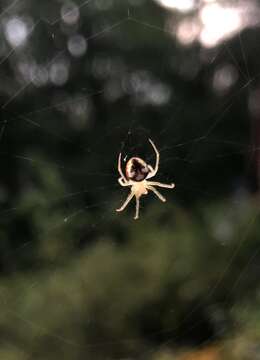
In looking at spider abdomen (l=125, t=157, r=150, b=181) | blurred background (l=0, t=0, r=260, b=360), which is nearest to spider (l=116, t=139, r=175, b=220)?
spider abdomen (l=125, t=157, r=150, b=181)

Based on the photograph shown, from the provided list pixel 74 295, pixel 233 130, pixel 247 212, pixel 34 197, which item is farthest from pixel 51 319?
pixel 233 130

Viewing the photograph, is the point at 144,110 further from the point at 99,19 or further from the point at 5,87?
the point at 5,87

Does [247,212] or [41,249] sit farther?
[247,212]

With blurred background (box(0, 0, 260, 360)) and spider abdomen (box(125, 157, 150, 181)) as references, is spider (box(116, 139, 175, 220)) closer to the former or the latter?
spider abdomen (box(125, 157, 150, 181))

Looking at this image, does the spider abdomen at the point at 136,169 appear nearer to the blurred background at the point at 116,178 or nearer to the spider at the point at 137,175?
the spider at the point at 137,175

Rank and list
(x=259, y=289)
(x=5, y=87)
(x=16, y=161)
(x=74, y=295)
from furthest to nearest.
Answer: (x=16, y=161) → (x=5, y=87) → (x=74, y=295) → (x=259, y=289)

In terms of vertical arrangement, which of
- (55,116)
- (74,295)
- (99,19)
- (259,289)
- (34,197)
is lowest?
(259,289)

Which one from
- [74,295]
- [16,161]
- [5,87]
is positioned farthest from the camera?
[16,161]
